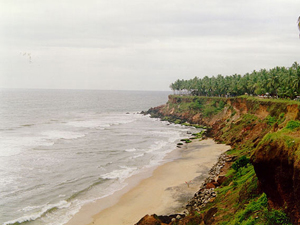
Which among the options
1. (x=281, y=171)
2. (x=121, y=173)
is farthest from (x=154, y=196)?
(x=281, y=171)

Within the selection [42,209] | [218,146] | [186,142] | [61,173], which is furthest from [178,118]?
[42,209]

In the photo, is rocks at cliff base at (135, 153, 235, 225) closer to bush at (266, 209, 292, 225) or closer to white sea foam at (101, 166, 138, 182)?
bush at (266, 209, 292, 225)

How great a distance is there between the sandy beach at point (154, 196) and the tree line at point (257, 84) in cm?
2197

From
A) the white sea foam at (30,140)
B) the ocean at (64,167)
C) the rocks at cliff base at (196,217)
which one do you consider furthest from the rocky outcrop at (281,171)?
the white sea foam at (30,140)

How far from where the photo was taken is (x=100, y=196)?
33375 mm

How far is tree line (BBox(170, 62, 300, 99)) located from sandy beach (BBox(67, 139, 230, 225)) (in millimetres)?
21972

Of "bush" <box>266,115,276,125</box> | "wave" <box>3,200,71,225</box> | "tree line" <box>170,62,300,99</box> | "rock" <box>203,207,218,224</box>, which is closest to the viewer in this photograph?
"rock" <box>203,207,218,224</box>

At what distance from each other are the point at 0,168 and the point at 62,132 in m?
36.7

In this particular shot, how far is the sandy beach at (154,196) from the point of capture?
27828 mm

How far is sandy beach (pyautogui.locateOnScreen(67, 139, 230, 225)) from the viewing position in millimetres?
27828

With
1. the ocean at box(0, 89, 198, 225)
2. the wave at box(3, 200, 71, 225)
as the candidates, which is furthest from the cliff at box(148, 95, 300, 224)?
the wave at box(3, 200, 71, 225)

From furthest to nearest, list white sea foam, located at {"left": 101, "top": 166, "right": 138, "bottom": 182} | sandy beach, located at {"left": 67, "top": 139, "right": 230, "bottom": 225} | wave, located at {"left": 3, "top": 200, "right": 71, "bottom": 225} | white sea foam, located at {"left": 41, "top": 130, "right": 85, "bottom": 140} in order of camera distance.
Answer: white sea foam, located at {"left": 41, "top": 130, "right": 85, "bottom": 140} → white sea foam, located at {"left": 101, "top": 166, "right": 138, "bottom": 182} → sandy beach, located at {"left": 67, "top": 139, "right": 230, "bottom": 225} → wave, located at {"left": 3, "top": 200, "right": 71, "bottom": 225}

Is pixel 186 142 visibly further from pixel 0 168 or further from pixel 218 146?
pixel 0 168

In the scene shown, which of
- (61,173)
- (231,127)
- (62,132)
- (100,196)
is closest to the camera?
(100,196)
